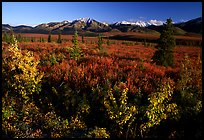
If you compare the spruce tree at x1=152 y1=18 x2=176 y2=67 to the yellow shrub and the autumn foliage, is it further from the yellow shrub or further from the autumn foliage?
the yellow shrub

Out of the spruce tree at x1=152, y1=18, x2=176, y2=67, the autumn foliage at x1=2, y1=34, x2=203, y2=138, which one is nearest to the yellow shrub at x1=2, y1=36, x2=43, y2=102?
the autumn foliage at x1=2, y1=34, x2=203, y2=138

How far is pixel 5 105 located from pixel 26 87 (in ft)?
3.99

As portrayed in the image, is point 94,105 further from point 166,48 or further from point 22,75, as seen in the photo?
point 166,48

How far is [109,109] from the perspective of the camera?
9.91m

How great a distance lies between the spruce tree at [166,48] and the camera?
70.5 feet

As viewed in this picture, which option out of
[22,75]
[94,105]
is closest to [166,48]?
[94,105]

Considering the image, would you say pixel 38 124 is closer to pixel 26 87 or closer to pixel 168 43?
→ pixel 26 87

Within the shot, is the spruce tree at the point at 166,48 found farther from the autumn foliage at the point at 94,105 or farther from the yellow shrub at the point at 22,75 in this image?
the yellow shrub at the point at 22,75

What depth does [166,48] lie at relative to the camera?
22031 millimetres

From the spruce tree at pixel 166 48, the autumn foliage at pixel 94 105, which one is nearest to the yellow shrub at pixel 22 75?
the autumn foliage at pixel 94 105

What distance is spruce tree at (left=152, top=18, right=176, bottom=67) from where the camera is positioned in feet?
70.5

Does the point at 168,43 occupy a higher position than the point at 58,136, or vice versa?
the point at 168,43

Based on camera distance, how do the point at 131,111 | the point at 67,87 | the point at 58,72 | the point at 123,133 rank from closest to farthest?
1. the point at 131,111
2. the point at 123,133
3. the point at 67,87
4. the point at 58,72

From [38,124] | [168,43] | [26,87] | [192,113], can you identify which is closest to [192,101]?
[192,113]
